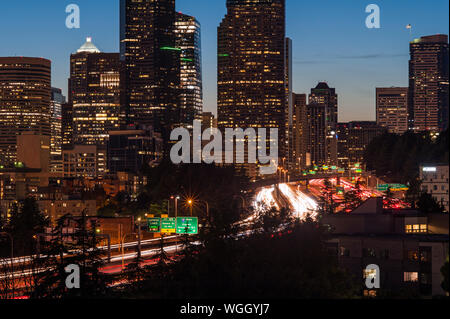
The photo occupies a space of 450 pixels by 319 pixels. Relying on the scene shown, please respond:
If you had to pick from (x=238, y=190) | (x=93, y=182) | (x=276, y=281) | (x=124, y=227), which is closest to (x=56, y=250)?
(x=276, y=281)

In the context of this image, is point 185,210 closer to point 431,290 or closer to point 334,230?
point 334,230

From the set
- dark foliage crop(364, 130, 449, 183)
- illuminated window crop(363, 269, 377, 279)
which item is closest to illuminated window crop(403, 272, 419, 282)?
illuminated window crop(363, 269, 377, 279)

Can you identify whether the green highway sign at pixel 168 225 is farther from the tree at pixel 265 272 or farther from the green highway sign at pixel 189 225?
the tree at pixel 265 272

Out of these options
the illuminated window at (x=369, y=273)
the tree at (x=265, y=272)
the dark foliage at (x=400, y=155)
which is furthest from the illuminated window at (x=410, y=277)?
the dark foliage at (x=400, y=155)

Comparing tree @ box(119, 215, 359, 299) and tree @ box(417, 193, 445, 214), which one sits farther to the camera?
tree @ box(417, 193, 445, 214)

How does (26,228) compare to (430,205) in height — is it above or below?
below

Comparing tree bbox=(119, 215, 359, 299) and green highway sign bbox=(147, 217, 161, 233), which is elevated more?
tree bbox=(119, 215, 359, 299)

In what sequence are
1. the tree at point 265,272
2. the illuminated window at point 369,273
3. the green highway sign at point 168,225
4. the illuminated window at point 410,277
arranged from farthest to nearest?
the green highway sign at point 168,225, the illuminated window at point 410,277, the illuminated window at point 369,273, the tree at point 265,272

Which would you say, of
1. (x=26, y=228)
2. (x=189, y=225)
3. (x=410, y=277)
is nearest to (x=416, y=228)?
(x=410, y=277)

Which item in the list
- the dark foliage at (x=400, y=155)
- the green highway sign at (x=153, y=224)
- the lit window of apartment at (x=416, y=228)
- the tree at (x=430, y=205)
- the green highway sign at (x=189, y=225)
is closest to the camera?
the lit window of apartment at (x=416, y=228)

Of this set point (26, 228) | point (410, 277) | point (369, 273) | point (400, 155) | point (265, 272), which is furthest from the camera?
point (400, 155)

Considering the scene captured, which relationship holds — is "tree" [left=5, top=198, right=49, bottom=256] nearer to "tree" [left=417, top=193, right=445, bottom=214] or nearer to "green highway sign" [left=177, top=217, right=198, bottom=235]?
"green highway sign" [left=177, top=217, right=198, bottom=235]

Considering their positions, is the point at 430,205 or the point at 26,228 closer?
the point at 430,205

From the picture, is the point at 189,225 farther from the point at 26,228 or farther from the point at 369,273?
the point at 26,228
